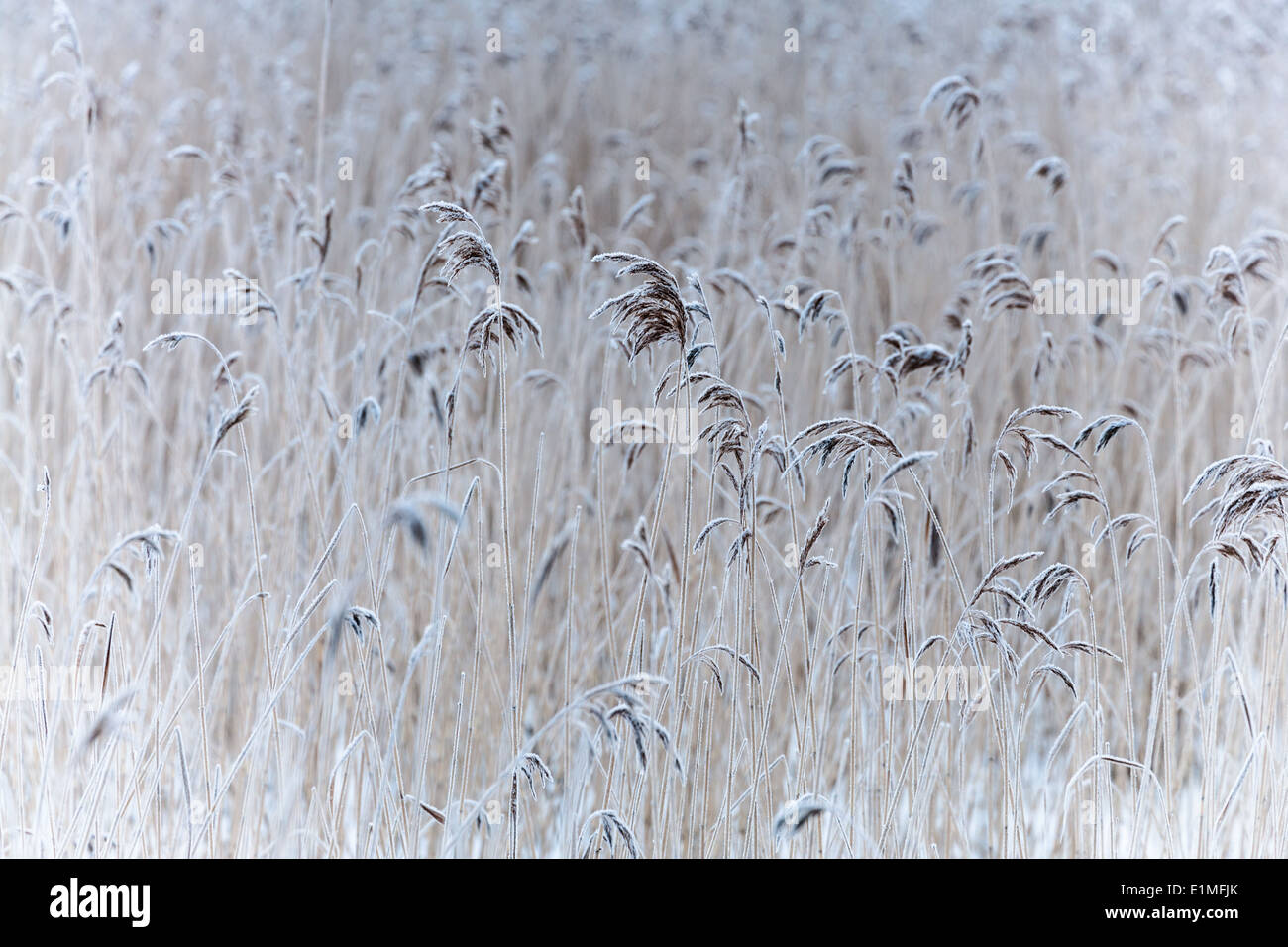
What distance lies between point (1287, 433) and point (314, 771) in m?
1.94

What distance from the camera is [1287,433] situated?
6.26ft

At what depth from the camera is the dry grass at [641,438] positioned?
150 cm

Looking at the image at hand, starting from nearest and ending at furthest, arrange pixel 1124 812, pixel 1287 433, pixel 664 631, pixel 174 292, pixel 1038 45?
pixel 664 631, pixel 1124 812, pixel 1287 433, pixel 174 292, pixel 1038 45

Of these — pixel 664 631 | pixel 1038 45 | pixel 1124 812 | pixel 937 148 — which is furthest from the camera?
pixel 1038 45

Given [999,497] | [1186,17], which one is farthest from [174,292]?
[1186,17]

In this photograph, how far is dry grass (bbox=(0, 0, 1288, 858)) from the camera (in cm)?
150

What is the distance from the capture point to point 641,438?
1.53 metres

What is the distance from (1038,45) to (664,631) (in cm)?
203
